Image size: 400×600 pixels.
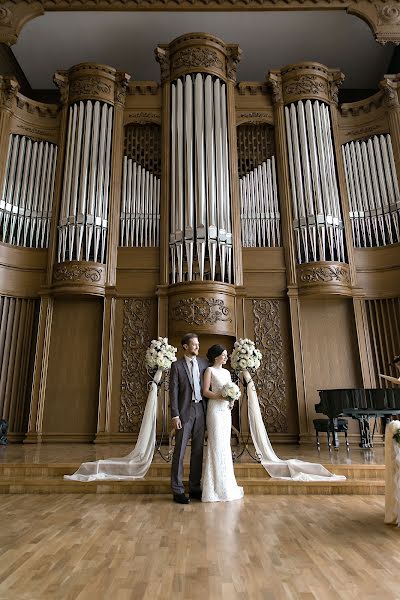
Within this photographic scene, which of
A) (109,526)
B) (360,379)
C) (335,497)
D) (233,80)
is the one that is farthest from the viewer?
(233,80)

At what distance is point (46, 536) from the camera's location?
8.78 feet

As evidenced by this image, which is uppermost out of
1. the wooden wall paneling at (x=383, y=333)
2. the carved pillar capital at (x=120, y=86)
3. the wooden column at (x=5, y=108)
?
the carved pillar capital at (x=120, y=86)

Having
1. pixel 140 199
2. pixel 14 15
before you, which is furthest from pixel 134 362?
pixel 14 15

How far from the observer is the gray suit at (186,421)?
12.6ft

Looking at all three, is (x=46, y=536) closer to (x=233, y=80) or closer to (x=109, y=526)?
(x=109, y=526)

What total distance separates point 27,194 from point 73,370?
3222 millimetres

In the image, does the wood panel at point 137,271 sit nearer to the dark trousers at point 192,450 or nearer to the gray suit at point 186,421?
the gray suit at point 186,421

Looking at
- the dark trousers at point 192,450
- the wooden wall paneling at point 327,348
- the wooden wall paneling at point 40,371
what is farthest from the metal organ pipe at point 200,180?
the dark trousers at point 192,450

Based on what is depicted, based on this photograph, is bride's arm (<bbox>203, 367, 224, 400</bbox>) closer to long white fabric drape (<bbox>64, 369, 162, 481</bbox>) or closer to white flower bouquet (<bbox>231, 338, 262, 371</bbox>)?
long white fabric drape (<bbox>64, 369, 162, 481</bbox>)

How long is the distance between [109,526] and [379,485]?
248 centimetres

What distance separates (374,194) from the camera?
7953 mm

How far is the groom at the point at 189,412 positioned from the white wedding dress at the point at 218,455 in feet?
0.35

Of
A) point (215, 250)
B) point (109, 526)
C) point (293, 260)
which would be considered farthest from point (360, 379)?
point (109, 526)

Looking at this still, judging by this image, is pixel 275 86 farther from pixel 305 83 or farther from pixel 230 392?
pixel 230 392
